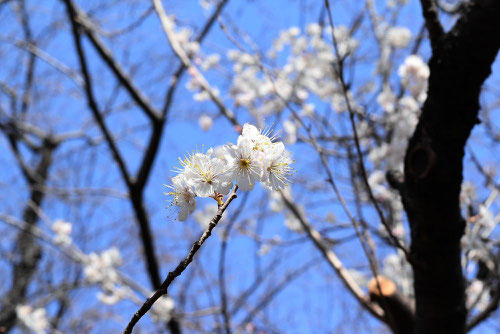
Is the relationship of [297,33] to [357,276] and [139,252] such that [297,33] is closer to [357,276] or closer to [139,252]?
[357,276]

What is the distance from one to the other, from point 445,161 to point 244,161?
2.28 feet

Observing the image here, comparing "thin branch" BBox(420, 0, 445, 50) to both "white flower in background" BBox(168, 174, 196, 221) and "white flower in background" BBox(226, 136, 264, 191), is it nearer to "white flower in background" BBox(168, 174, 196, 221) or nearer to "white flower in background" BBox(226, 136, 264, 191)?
"white flower in background" BBox(226, 136, 264, 191)

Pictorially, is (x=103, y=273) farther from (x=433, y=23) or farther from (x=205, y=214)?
(x=433, y=23)

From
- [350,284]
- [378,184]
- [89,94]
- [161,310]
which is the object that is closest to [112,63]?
[89,94]

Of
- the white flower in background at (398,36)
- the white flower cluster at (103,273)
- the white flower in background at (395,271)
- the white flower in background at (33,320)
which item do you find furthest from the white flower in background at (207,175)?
the white flower in background at (33,320)

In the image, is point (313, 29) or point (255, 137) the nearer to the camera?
point (255, 137)

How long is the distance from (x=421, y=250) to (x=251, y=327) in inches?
80.7

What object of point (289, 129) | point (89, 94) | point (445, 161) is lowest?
point (445, 161)

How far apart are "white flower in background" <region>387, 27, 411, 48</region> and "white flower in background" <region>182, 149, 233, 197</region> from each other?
2.93 m

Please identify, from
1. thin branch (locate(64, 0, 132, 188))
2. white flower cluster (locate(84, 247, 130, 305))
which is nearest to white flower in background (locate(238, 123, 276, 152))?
thin branch (locate(64, 0, 132, 188))

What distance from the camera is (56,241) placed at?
11.7 feet

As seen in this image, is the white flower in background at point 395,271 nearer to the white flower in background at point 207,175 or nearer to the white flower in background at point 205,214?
the white flower in background at point 205,214

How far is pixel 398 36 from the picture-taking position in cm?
354

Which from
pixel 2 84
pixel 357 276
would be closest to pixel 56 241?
pixel 357 276
